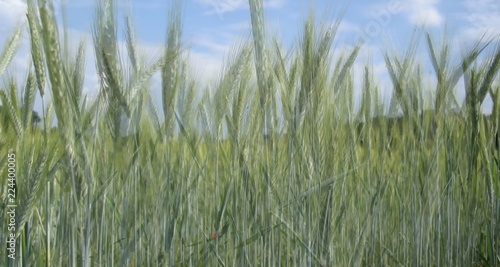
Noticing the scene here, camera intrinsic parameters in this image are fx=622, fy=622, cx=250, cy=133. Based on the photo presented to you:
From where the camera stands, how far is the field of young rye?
1.34 m

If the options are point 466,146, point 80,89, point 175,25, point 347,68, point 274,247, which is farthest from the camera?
point 466,146

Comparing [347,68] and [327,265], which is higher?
[347,68]

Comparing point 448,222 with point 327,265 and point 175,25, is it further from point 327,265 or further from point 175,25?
point 175,25

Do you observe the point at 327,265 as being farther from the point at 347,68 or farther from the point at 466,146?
the point at 466,146

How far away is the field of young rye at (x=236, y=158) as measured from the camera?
134cm

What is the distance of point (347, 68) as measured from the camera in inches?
75.2

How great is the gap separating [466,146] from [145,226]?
1215 millimetres

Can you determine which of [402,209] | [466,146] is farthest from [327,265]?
[466,146]

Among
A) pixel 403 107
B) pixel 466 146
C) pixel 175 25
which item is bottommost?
pixel 466 146

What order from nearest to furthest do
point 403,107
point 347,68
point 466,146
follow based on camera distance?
point 347,68
point 403,107
point 466,146

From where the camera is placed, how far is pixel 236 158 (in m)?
1.68

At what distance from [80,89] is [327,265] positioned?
0.75 m

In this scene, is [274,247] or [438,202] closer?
[274,247]

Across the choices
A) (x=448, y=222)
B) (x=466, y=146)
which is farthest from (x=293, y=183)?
(x=466, y=146)
